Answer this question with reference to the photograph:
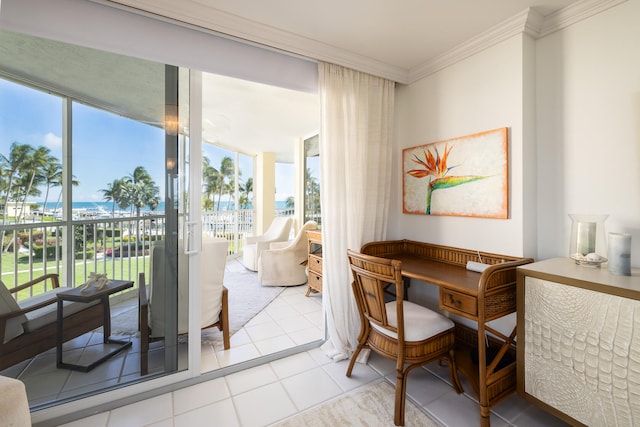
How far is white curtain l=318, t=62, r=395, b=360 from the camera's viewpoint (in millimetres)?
2260

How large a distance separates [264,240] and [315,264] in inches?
71.1

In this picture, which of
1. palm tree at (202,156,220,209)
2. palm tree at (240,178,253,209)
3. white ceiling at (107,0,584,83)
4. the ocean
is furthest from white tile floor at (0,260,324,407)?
Result: palm tree at (240,178,253,209)

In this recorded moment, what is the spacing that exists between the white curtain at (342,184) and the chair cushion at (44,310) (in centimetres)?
169

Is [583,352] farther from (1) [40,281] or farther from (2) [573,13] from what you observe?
(1) [40,281]

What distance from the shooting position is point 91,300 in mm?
1723

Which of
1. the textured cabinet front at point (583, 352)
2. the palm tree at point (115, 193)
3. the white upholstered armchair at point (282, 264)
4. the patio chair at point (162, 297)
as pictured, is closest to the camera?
the textured cabinet front at point (583, 352)

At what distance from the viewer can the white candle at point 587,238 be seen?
61.0 inches

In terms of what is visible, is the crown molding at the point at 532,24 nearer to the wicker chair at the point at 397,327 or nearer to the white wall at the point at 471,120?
the white wall at the point at 471,120

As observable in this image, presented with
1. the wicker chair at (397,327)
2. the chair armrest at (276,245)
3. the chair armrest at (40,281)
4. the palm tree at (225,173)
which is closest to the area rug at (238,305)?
the chair armrest at (40,281)

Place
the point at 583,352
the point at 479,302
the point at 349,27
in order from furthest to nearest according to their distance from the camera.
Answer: the point at 349,27 < the point at 479,302 < the point at 583,352

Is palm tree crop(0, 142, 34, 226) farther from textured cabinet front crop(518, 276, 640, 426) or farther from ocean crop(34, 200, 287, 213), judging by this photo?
textured cabinet front crop(518, 276, 640, 426)

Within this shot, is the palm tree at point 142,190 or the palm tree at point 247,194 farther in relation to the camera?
the palm tree at point 247,194

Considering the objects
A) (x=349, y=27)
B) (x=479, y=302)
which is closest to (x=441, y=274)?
(x=479, y=302)

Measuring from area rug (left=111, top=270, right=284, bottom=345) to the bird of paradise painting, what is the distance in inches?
80.6
